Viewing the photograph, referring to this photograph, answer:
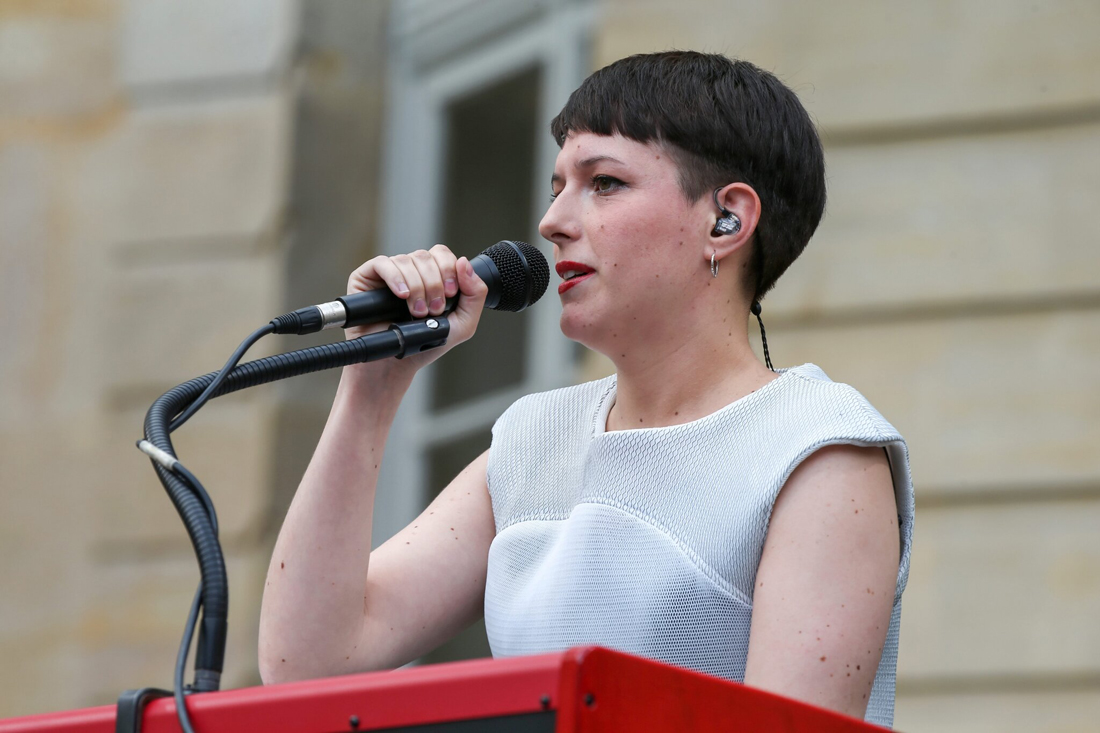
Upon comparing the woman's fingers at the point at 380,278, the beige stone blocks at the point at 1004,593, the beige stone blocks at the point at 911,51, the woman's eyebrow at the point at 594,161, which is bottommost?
the beige stone blocks at the point at 1004,593

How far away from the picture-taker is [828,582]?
151 cm

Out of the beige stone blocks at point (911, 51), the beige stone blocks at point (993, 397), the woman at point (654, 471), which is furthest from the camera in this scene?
the beige stone blocks at point (911, 51)

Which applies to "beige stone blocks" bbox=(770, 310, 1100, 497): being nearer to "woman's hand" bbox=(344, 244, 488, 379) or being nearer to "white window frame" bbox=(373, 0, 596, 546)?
"white window frame" bbox=(373, 0, 596, 546)

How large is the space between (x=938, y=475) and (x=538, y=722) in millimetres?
2942

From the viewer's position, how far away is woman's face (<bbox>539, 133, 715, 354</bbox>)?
6.00ft

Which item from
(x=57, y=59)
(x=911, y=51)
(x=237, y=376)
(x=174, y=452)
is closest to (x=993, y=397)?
(x=911, y=51)

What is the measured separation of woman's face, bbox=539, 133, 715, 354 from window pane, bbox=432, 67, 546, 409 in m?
2.91

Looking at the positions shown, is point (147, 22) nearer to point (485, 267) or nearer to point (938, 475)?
point (938, 475)

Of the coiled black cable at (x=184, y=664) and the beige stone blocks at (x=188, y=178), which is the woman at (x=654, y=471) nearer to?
the coiled black cable at (x=184, y=664)

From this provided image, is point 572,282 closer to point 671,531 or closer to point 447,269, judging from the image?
point 447,269

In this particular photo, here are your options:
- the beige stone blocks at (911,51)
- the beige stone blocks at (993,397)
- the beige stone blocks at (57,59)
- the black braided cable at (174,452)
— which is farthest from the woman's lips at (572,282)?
the beige stone blocks at (57,59)

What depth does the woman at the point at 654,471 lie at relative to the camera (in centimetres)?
158

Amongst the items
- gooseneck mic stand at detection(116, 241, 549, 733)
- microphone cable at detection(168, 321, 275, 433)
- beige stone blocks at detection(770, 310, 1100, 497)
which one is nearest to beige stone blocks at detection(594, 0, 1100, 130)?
beige stone blocks at detection(770, 310, 1100, 497)

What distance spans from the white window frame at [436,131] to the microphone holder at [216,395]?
9.97 ft
